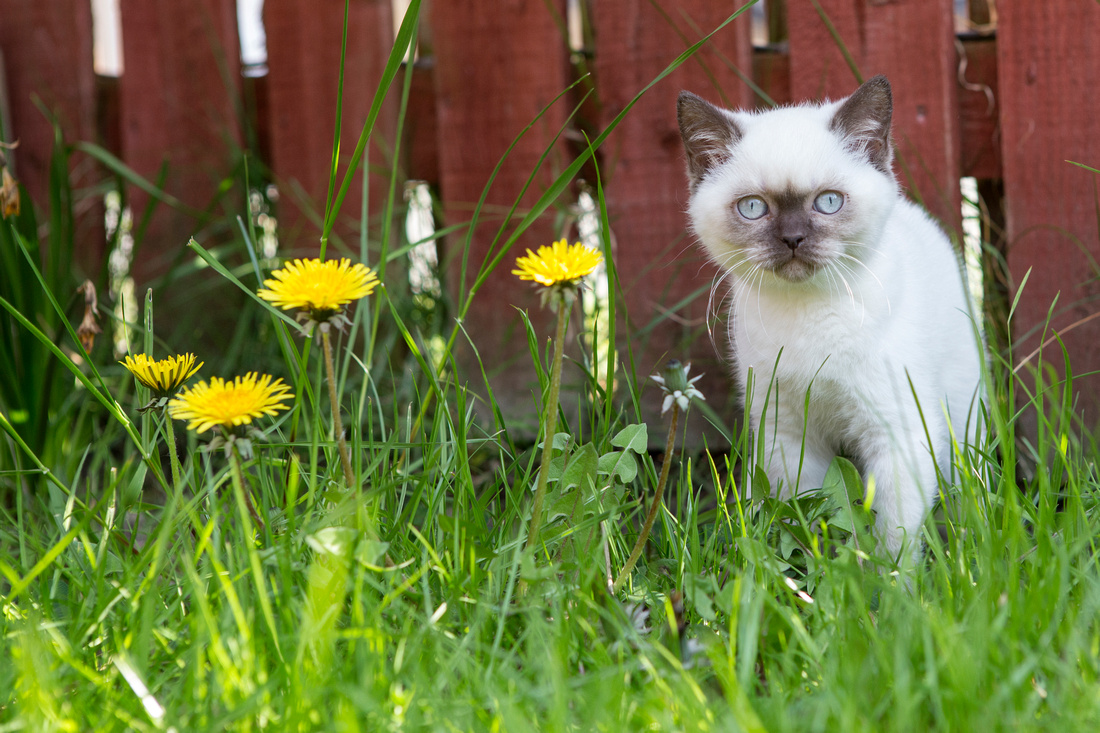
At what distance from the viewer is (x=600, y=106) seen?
2457 mm

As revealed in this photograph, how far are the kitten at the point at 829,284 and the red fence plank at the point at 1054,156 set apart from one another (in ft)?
1.55

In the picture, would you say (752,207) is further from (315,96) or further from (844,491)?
(315,96)

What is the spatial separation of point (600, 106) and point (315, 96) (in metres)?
1.01

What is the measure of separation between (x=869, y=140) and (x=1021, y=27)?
689mm

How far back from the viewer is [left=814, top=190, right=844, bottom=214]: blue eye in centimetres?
171

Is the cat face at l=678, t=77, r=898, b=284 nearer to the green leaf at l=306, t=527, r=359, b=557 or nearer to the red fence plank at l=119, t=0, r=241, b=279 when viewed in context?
the green leaf at l=306, t=527, r=359, b=557

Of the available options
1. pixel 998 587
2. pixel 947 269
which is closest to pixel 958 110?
pixel 947 269

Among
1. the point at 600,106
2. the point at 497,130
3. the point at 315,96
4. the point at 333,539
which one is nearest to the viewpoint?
the point at 333,539

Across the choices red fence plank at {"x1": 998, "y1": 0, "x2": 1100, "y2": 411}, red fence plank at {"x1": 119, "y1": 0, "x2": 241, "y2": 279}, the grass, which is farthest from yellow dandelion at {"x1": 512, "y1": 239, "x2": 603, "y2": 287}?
red fence plank at {"x1": 119, "y1": 0, "x2": 241, "y2": 279}

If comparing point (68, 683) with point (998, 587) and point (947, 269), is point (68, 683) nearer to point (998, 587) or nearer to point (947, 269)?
point (998, 587)

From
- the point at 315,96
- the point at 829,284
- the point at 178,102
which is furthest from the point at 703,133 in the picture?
the point at 178,102

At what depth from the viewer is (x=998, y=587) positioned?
1184mm

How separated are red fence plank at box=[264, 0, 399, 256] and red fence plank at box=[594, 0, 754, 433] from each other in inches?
29.9

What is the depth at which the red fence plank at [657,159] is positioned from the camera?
7.79 ft
